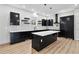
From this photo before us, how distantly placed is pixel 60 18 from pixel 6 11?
5.55 meters

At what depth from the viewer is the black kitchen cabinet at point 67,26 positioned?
8078 mm

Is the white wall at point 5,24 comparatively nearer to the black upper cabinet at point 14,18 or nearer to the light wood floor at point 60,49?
the black upper cabinet at point 14,18

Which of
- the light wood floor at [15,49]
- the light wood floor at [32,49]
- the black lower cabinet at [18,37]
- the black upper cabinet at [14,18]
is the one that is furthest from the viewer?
the black upper cabinet at [14,18]

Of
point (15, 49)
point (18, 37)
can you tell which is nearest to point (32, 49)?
point (15, 49)

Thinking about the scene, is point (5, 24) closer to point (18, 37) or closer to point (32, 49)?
point (18, 37)

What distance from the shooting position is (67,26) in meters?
8.50

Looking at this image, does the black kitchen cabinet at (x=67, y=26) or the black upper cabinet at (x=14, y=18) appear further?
the black kitchen cabinet at (x=67, y=26)

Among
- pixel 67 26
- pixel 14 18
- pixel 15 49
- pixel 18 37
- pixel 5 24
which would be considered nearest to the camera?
pixel 15 49

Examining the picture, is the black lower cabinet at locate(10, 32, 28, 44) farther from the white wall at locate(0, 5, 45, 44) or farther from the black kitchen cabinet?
the black kitchen cabinet

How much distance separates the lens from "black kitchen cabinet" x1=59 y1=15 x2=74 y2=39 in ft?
26.5

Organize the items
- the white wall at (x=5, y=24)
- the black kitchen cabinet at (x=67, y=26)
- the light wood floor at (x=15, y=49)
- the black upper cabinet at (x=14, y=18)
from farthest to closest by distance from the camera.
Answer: the black kitchen cabinet at (x=67, y=26), the black upper cabinet at (x=14, y=18), the white wall at (x=5, y=24), the light wood floor at (x=15, y=49)

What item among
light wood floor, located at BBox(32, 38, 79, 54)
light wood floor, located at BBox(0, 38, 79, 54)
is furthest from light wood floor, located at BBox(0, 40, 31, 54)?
light wood floor, located at BBox(32, 38, 79, 54)

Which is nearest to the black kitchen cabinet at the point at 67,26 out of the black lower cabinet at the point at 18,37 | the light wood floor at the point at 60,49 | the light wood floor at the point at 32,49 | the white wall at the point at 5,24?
the light wood floor at the point at 60,49

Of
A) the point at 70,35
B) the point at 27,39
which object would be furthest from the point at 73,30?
the point at 27,39
